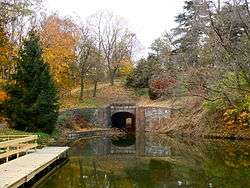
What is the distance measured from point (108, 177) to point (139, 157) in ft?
21.5

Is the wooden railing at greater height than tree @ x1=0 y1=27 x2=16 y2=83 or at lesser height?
lesser

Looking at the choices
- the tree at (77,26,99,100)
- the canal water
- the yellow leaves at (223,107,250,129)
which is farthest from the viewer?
the tree at (77,26,99,100)

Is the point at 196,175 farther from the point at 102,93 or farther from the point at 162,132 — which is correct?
the point at 102,93

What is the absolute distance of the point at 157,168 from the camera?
17000 mm

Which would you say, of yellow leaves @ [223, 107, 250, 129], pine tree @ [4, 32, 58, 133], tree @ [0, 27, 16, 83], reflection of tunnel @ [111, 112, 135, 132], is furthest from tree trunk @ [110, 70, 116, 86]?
pine tree @ [4, 32, 58, 133]

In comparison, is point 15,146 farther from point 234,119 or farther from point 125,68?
point 125,68

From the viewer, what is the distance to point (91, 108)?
40.4 meters

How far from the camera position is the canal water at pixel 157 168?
13477 millimetres

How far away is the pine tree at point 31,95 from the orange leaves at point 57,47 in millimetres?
7029

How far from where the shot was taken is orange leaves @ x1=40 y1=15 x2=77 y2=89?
34938 millimetres

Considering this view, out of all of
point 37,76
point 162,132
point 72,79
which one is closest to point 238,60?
point 37,76

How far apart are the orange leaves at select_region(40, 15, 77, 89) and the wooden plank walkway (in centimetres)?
1672

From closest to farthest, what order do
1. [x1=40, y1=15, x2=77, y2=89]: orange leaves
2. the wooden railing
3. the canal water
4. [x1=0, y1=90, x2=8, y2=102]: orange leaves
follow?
1. the canal water
2. the wooden railing
3. [x1=0, y1=90, x2=8, y2=102]: orange leaves
4. [x1=40, y1=15, x2=77, y2=89]: orange leaves

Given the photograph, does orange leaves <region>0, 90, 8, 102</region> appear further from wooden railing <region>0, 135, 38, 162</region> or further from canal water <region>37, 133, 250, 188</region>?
wooden railing <region>0, 135, 38, 162</region>
